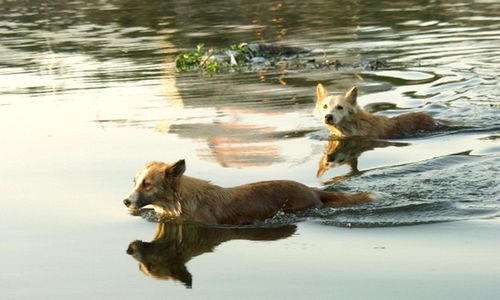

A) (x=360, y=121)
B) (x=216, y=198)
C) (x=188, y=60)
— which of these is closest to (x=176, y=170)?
(x=216, y=198)

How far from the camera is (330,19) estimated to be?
32031 mm

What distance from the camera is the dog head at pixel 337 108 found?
592 inches

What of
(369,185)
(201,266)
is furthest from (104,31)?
(201,266)

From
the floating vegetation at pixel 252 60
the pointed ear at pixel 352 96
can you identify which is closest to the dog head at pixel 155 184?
the pointed ear at pixel 352 96

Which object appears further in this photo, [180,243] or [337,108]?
[337,108]

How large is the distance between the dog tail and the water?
132mm

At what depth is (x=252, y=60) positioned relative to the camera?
2325 cm

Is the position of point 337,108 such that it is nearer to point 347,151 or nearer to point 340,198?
point 347,151

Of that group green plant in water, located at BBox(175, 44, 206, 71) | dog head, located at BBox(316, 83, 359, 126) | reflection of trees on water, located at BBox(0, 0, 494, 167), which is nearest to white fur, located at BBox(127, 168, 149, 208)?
reflection of trees on water, located at BBox(0, 0, 494, 167)

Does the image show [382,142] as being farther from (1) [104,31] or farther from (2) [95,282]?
(1) [104,31]

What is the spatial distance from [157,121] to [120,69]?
21.0ft

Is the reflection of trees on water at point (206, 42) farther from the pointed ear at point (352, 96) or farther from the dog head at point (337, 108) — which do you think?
the pointed ear at point (352, 96)

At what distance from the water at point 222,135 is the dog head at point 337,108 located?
0.32m

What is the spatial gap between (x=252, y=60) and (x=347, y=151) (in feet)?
30.1
